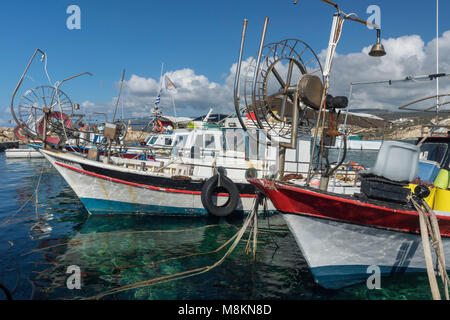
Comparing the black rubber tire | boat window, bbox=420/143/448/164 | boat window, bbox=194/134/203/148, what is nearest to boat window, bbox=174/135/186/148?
boat window, bbox=194/134/203/148

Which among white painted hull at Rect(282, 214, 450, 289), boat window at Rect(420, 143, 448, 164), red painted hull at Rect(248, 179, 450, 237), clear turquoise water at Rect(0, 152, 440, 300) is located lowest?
clear turquoise water at Rect(0, 152, 440, 300)

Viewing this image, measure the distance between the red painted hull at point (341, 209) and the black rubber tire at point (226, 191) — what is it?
4742 mm

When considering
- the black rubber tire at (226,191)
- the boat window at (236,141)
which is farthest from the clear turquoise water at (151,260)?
the boat window at (236,141)

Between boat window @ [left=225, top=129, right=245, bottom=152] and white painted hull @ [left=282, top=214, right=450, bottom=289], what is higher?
boat window @ [left=225, top=129, right=245, bottom=152]

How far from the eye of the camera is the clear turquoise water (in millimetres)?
5801

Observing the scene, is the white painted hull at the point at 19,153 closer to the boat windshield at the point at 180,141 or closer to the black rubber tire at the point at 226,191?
the boat windshield at the point at 180,141

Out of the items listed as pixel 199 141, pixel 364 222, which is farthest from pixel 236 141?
pixel 364 222

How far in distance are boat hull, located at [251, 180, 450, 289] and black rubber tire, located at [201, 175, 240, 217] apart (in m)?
4.47

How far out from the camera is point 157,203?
1078cm

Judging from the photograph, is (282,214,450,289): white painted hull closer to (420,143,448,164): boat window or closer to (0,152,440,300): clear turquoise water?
(0,152,440,300): clear turquoise water

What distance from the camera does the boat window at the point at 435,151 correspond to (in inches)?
328

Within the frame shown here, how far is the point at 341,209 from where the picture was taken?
526 cm
